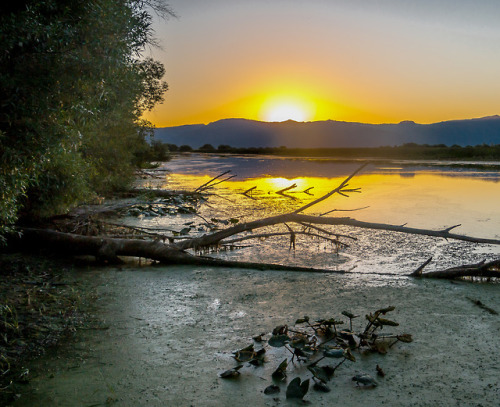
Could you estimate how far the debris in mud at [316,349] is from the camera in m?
3.26

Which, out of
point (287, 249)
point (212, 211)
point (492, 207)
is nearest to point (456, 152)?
point (492, 207)

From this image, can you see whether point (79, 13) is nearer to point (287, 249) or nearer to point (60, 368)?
point (60, 368)

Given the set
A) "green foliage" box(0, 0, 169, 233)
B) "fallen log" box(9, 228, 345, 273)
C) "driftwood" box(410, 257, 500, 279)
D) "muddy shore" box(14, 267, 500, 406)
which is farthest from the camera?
"fallen log" box(9, 228, 345, 273)

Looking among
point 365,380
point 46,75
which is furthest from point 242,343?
point 46,75

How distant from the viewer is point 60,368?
11.8ft

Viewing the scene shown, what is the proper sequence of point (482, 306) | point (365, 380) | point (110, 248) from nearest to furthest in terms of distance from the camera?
point (365, 380), point (482, 306), point (110, 248)

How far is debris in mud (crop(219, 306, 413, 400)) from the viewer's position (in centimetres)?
326

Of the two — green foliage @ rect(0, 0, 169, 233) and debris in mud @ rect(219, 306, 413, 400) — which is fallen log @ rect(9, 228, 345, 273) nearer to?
green foliage @ rect(0, 0, 169, 233)

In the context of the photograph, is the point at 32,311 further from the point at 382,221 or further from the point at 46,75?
the point at 382,221

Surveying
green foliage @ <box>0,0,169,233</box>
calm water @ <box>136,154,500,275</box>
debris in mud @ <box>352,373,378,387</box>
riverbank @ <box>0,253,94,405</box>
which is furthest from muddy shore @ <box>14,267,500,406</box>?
green foliage @ <box>0,0,169,233</box>

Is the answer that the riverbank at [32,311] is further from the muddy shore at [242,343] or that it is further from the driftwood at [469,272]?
the driftwood at [469,272]

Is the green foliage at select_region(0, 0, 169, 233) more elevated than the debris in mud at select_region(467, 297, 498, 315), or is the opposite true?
the green foliage at select_region(0, 0, 169, 233)

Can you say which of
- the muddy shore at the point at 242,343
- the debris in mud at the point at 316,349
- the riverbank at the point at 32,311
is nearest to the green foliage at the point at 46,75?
the riverbank at the point at 32,311

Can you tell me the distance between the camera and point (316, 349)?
379 cm
